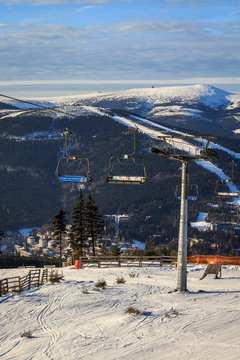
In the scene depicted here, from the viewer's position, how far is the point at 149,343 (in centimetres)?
1591

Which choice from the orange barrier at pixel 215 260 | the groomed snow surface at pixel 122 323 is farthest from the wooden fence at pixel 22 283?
the orange barrier at pixel 215 260

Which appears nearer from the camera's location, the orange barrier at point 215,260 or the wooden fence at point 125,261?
the wooden fence at point 125,261

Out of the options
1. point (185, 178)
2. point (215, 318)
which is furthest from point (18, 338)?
point (185, 178)

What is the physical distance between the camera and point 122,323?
724 inches

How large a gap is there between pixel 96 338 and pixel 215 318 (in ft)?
15.1

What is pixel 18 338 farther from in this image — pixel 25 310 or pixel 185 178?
pixel 185 178

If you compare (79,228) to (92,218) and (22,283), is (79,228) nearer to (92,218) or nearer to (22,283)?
(92,218)

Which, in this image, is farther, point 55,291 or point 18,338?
point 55,291

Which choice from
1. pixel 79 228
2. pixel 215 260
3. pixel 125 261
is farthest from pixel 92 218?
pixel 215 260

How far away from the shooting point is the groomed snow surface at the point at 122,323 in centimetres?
1531

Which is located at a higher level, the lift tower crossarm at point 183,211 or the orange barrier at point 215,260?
the lift tower crossarm at point 183,211

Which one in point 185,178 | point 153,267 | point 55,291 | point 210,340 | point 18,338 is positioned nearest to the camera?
point 210,340

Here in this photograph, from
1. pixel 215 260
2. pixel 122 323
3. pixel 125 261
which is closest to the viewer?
pixel 122 323

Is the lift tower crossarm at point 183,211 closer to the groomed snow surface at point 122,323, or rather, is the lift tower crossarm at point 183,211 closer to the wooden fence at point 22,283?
the groomed snow surface at point 122,323
